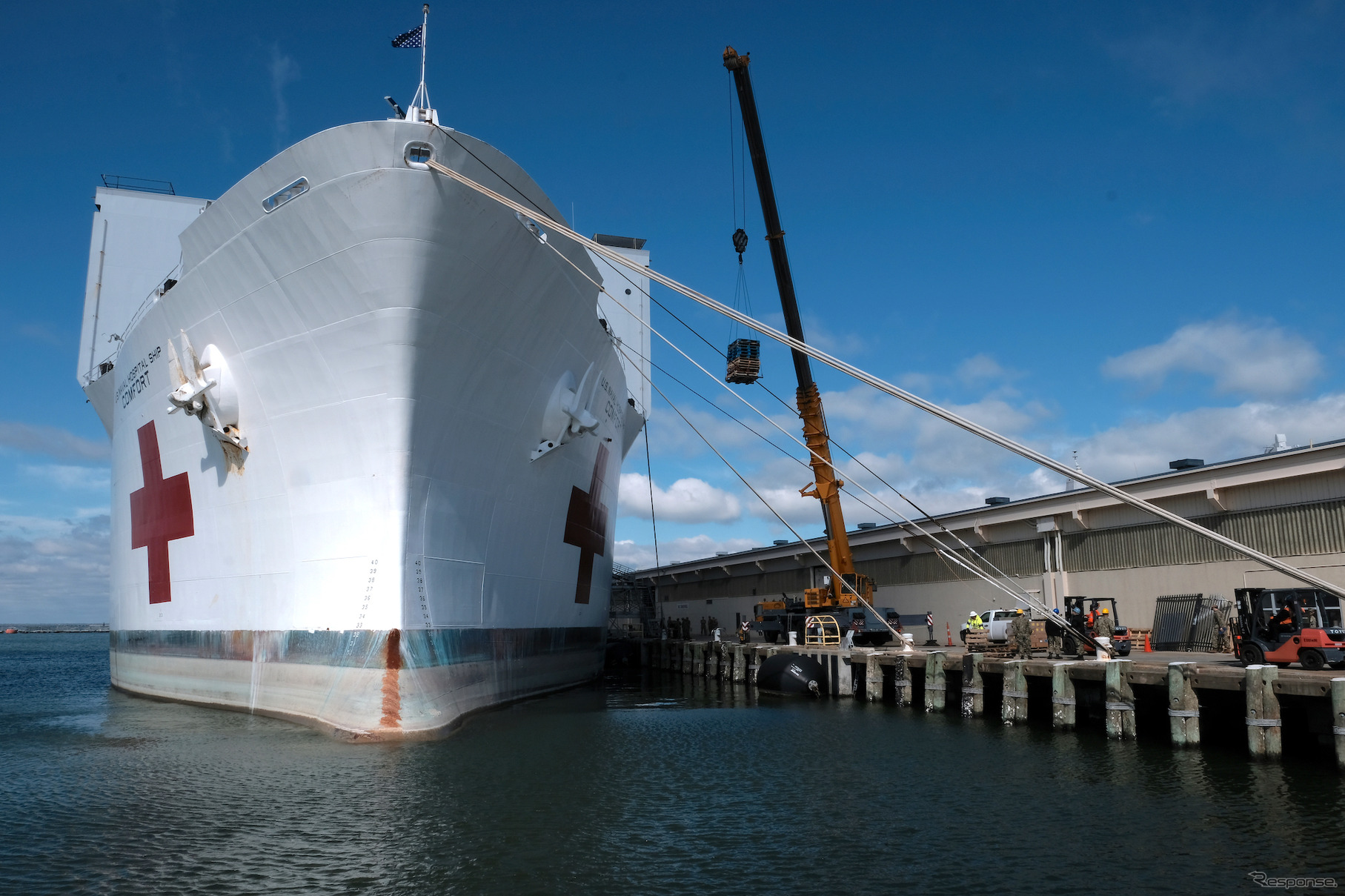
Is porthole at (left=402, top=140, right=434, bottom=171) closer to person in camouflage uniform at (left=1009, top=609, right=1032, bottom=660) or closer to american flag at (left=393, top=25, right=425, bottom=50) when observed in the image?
american flag at (left=393, top=25, right=425, bottom=50)

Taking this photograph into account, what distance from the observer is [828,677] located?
1552 centimetres

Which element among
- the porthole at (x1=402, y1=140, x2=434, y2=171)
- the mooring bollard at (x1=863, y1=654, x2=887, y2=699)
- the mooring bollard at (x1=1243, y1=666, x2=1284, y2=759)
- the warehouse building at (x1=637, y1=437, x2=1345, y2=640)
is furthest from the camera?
the mooring bollard at (x1=863, y1=654, x2=887, y2=699)

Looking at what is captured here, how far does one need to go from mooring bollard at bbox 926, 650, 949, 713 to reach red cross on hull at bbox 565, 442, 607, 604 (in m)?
6.03

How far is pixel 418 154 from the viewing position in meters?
9.26

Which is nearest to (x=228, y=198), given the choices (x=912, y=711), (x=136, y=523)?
(x=136, y=523)

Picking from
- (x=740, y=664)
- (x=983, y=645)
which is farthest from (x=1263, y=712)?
(x=740, y=664)

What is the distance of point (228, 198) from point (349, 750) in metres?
6.85

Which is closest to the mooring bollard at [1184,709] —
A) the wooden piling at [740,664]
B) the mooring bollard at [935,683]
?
the mooring bollard at [935,683]

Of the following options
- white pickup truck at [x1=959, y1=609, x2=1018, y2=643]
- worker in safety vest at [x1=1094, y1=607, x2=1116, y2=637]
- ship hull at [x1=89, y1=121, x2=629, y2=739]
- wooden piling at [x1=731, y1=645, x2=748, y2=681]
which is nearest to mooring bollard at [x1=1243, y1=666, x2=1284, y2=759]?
worker in safety vest at [x1=1094, y1=607, x2=1116, y2=637]

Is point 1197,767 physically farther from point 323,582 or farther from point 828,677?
point 323,582

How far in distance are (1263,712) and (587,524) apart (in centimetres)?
994

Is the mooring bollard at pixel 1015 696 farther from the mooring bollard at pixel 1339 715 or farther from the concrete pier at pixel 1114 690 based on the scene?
the mooring bollard at pixel 1339 715

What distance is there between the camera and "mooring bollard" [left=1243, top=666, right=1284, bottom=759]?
8.32 m

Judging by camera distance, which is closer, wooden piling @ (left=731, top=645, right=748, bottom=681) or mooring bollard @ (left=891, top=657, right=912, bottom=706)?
mooring bollard @ (left=891, top=657, right=912, bottom=706)
